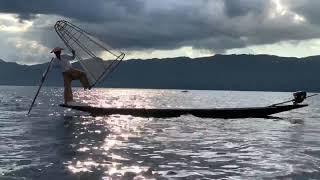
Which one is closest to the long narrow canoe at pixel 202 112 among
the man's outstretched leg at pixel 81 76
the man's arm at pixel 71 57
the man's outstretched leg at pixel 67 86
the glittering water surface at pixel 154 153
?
the man's outstretched leg at pixel 67 86

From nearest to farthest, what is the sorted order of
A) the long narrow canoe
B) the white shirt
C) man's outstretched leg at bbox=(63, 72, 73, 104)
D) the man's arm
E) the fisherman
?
the man's arm → the fisherman → the white shirt → man's outstretched leg at bbox=(63, 72, 73, 104) → the long narrow canoe

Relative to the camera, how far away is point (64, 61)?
47.6 meters

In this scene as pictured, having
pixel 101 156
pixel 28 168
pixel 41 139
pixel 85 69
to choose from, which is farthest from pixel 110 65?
pixel 28 168

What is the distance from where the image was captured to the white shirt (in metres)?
47.4

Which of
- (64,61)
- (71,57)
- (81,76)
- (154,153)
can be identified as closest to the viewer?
(154,153)

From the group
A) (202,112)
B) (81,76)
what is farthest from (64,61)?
(202,112)

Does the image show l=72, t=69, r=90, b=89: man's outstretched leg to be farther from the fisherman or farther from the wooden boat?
the wooden boat

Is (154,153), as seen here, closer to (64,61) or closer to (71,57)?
(71,57)

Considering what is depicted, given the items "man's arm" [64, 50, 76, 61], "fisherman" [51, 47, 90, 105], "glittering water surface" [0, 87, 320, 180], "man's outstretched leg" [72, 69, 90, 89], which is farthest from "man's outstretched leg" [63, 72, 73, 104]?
"glittering water surface" [0, 87, 320, 180]

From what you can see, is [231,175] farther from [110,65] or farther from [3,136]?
[110,65]

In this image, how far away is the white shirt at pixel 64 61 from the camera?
47.4 meters

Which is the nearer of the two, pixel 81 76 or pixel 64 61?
pixel 64 61

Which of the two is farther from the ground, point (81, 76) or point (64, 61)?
point (64, 61)

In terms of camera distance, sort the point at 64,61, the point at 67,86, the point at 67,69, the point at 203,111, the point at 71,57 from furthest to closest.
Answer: the point at 203,111, the point at 67,86, the point at 67,69, the point at 64,61, the point at 71,57
